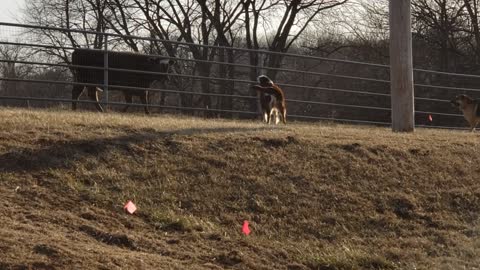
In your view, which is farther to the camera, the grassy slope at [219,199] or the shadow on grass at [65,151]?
the shadow on grass at [65,151]

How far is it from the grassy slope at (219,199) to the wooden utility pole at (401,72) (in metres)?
2.76

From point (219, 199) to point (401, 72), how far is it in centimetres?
666

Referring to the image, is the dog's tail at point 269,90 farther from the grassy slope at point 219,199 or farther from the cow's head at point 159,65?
the cow's head at point 159,65

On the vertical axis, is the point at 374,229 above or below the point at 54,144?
below

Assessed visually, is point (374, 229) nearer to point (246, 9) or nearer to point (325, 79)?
point (325, 79)

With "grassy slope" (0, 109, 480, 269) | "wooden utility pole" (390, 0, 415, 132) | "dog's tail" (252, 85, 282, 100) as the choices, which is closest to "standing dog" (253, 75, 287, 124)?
"dog's tail" (252, 85, 282, 100)

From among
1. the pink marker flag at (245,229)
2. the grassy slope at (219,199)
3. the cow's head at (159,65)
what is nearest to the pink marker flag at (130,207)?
the grassy slope at (219,199)

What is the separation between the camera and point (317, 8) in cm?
3547

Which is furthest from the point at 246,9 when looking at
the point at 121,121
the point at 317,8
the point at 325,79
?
the point at 121,121

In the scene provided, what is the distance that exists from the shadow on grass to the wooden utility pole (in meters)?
5.54

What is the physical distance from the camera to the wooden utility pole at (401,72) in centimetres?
1313

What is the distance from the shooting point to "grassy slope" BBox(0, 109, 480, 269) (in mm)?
6301

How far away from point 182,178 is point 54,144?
1.57 metres

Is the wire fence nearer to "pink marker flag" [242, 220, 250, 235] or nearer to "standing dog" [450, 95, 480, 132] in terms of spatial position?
"standing dog" [450, 95, 480, 132]
